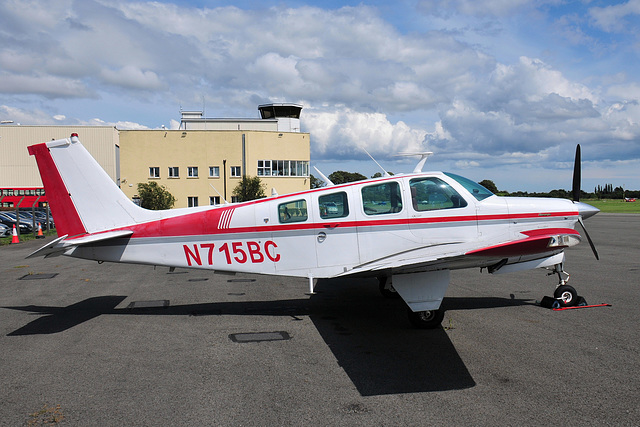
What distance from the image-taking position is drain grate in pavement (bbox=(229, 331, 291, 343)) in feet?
22.5

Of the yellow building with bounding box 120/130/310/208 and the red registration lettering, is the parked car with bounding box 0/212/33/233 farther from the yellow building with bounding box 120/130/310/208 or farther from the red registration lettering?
the red registration lettering

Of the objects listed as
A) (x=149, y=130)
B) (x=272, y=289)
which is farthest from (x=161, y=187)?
(x=272, y=289)

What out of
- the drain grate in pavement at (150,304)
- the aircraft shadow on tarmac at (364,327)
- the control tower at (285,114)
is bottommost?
the drain grate in pavement at (150,304)

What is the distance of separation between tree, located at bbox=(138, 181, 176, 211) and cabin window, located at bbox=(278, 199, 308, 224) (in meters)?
43.5

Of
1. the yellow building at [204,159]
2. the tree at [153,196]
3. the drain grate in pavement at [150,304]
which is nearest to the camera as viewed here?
the drain grate in pavement at [150,304]

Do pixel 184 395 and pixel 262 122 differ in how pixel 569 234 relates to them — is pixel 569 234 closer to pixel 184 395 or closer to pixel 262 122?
pixel 184 395

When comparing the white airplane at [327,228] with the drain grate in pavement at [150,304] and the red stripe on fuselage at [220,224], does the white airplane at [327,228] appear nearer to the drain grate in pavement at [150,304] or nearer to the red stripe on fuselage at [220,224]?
the red stripe on fuselage at [220,224]

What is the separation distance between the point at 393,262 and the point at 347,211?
45.5 inches

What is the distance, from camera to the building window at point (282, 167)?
55.2 metres

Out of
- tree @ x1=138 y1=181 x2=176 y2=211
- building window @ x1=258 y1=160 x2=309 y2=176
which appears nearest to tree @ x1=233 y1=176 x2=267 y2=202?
building window @ x1=258 y1=160 x2=309 y2=176

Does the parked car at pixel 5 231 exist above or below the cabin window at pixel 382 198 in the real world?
below

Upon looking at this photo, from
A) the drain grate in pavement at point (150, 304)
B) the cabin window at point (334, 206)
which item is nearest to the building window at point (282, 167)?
the drain grate in pavement at point (150, 304)

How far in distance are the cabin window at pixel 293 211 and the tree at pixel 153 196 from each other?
43.5m

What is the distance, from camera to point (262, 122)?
210 feet
